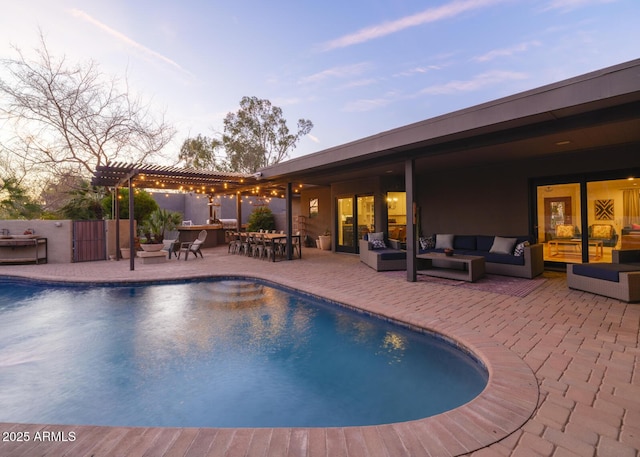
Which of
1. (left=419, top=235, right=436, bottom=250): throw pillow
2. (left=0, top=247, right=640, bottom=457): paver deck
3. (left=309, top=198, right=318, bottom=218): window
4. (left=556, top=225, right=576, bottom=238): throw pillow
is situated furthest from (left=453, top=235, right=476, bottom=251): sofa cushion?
(left=309, top=198, right=318, bottom=218): window

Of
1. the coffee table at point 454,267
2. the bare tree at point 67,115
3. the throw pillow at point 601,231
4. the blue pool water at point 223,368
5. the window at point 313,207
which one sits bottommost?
the blue pool water at point 223,368

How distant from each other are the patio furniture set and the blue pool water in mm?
4720

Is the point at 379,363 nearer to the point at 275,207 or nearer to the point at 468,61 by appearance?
the point at 468,61

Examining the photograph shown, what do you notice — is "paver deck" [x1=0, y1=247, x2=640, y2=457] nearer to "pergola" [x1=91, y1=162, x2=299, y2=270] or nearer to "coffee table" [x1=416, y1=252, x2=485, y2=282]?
"coffee table" [x1=416, y1=252, x2=485, y2=282]

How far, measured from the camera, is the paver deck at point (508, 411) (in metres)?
1.72

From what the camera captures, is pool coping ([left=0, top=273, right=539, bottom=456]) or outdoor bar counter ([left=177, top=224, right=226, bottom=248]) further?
outdoor bar counter ([left=177, top=224, right=226, bottom=248])

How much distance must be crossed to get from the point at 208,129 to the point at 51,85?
11.2 meters

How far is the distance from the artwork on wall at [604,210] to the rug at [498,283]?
2154 millimetres

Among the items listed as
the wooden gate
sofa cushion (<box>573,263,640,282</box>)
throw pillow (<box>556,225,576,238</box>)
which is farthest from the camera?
the wooden gate

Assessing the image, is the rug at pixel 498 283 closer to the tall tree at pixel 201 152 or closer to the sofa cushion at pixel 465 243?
the sofa cushion at pixel 465 243

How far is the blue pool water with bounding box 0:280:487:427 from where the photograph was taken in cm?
269

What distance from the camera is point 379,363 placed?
3.48m

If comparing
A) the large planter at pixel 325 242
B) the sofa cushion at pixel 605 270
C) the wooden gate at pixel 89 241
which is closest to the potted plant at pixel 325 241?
the large planter at pixel 325 242

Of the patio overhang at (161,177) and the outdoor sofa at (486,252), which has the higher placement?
the patio overhang at (161,177)
